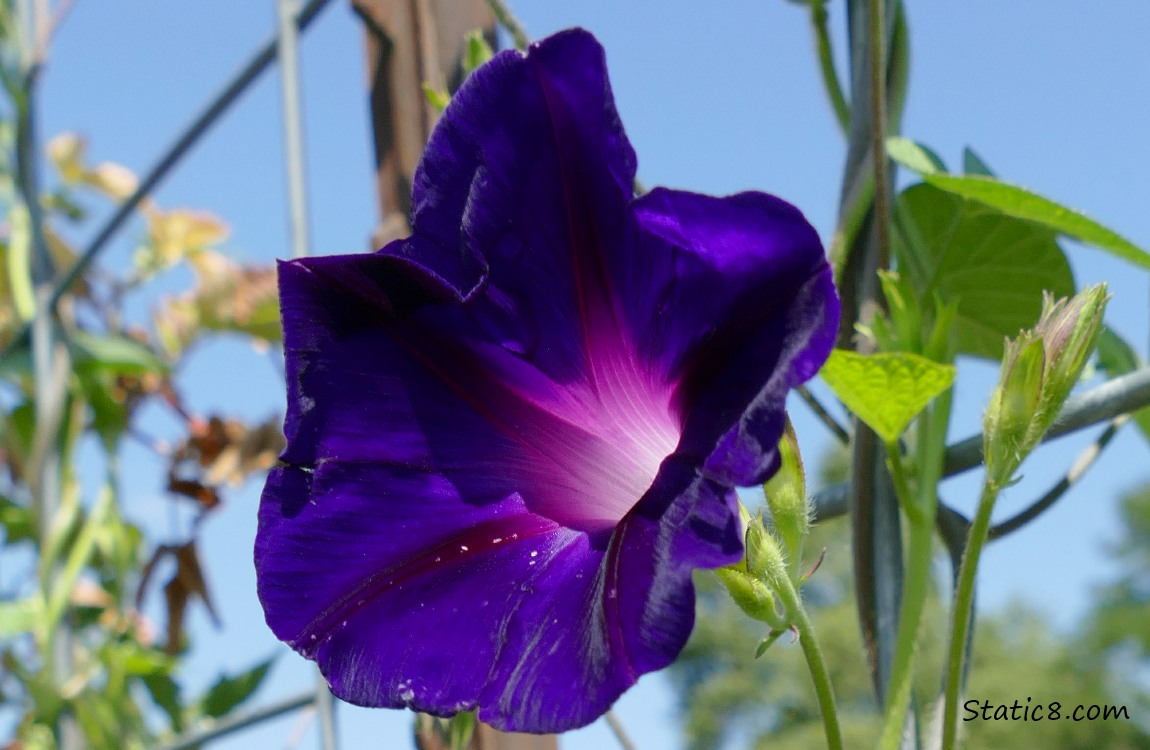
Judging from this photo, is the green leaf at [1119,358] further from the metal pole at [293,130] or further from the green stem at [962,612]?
the metal pole at [293,130]

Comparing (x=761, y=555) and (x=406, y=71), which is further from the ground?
(x=406, y=71)

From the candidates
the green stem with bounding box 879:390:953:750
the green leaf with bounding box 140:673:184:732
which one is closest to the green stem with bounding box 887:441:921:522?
the green stem with bounding box 879:390:953:750

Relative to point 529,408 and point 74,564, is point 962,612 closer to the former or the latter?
point 529,408

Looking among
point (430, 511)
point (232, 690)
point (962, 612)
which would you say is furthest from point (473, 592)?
point (232, 690)

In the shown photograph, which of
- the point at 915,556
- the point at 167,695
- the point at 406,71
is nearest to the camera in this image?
the point at 915,556

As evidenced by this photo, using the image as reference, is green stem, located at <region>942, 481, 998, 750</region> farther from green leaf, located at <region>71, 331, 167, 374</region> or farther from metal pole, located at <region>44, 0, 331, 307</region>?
green leaf, located at <region>71, 331, 167, 374</region>

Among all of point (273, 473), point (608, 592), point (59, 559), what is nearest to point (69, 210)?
point (59, 559)
